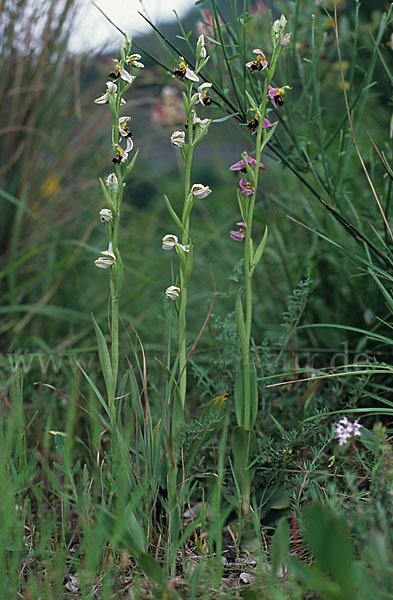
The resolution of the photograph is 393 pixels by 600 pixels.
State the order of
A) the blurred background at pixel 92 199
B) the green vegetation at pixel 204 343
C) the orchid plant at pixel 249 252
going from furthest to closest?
the blurred background at pixel 92 199, the orchid plant at pixel 249 252, the green vegetation at pixel 204 343

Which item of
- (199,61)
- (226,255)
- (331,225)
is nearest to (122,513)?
(199,61)

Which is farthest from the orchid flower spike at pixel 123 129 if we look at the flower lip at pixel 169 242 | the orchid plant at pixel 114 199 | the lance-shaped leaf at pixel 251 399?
the lance-shaped leaf at pixel 251 399

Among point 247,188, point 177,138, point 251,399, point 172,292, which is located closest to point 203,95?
point 177,138

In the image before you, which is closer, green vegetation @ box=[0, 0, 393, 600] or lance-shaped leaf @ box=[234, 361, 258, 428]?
green vegetation @ box=[0, 0, 393, 600]

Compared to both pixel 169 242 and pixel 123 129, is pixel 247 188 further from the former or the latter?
pixel 123 129

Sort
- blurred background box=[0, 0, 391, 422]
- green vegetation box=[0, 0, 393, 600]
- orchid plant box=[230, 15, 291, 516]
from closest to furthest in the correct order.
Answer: green vegetation box=[0, 0, 393, 600], orchid plant box=[230, 15, 291, 516], blurred background box=[0, 0, 391, 422]

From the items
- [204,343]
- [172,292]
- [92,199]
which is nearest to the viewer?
[172,292]

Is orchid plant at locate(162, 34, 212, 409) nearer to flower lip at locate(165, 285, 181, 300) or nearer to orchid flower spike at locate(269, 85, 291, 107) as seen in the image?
flower lip at locate(165, 285, 181, 300)

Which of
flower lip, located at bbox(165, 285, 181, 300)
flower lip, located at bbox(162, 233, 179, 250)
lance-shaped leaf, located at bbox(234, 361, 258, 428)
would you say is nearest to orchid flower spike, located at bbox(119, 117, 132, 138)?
flower lip, located at bbox(162, 233, 179, 250)

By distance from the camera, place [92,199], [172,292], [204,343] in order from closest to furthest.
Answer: [172,292] < [204,343] < [92,199]

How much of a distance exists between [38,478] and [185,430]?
52 centimetres

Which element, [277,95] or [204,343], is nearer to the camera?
[277,95]

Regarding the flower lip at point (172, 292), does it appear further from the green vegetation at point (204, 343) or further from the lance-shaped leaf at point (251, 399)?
the lance-shaped leaf at point (251, 399)

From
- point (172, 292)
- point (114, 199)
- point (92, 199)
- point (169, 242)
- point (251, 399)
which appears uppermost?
point (92, 199)
